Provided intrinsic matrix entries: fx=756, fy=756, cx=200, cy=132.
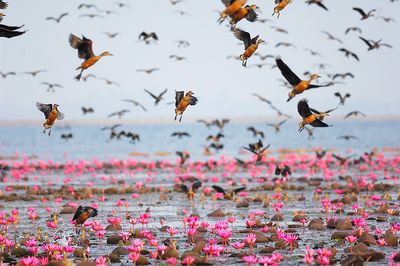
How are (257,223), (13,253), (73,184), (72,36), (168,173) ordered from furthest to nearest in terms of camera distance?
(168,173) → (73,184) → (72,36) → (257,223) → (13,253)

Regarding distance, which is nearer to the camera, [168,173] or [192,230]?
[192,230]

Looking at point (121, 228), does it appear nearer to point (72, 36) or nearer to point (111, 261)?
point (111, 261)

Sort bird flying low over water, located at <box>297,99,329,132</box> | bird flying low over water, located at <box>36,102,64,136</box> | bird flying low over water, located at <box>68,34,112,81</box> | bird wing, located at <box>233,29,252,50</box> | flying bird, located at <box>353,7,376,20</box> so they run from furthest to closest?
flying bird, located at <box>353,7,376,20</box>, bird flying low over water, located at <box>68,34,112,81</box>, bird flying low over water, located at <box>36,102,64,136</box>, bird wing, located at <box>233,29,252,50</box>, bird flying low over water, located at <box>297,99,329,132</box>

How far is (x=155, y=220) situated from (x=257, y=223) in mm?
3901

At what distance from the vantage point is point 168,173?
143ft

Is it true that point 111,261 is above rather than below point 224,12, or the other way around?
below

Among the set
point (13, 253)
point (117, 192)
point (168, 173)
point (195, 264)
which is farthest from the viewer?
point (168, 173)

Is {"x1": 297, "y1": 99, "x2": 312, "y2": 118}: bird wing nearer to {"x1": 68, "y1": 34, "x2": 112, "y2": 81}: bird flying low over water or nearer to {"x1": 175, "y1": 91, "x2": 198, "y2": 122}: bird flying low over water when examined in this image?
{"x1": 175, "y1": 91, "x2": 198, "y2": 122}: bird flying low over water

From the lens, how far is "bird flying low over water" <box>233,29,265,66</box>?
1650 centimetres

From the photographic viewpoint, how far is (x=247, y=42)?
1728 centimetres

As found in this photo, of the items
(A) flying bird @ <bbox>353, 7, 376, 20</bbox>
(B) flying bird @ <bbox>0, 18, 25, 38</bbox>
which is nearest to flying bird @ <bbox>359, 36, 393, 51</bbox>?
(A) flying bird @ <bbox>353, 7, 376, 20</bbox>

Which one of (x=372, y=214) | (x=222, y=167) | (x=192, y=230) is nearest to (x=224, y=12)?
(x=192, y=230)

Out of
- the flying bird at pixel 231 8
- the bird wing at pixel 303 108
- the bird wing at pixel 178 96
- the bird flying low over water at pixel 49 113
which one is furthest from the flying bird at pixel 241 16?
the bird flying low over water at pixel 49 113

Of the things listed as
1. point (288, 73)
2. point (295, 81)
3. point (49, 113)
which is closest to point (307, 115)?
point (295, 81)
